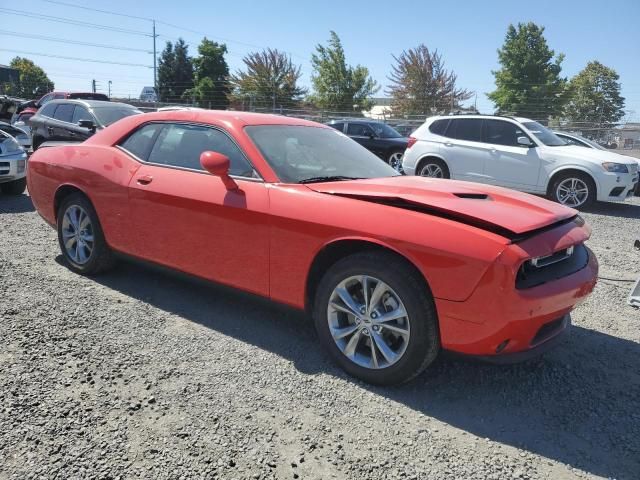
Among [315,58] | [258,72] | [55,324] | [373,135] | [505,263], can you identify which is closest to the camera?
[505,263]

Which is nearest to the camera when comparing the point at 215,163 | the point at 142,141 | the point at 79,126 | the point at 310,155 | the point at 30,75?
the point at 215,163

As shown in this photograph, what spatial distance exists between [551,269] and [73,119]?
10.1 metres

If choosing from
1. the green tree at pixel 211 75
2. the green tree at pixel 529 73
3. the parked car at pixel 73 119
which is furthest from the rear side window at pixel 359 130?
the green tree at pixel 211 75

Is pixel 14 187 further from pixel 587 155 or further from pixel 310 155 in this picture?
pixel 587 155

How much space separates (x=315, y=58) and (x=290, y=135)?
Answer: 37.3m

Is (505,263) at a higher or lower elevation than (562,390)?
higher

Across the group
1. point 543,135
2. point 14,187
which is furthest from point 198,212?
point 543,135

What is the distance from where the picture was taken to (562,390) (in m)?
2.90

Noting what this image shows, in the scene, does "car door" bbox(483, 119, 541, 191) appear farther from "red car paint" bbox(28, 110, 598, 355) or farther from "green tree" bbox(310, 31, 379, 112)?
"green tree" bbox(310, 31, 379, 112)

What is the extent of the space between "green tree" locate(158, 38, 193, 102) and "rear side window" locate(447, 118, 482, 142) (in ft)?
138

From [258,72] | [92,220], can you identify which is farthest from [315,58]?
[92,220]

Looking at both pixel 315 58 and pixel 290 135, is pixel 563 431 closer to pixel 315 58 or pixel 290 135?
pixel 290 135

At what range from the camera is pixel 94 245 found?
432 centimetres

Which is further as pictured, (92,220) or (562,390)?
(92,220)
